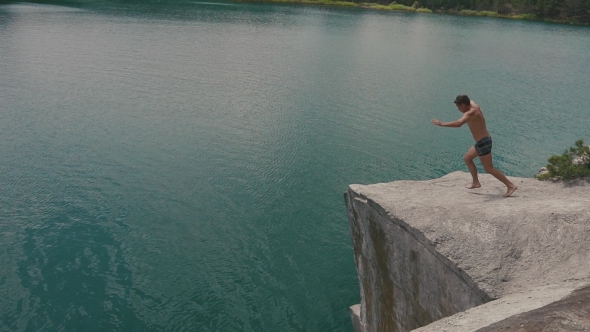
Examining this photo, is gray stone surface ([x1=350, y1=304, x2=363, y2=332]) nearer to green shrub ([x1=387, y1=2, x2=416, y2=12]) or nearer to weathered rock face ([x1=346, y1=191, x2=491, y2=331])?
weathered rock face ([x1=346, y1=191, x2=491, y2=331])

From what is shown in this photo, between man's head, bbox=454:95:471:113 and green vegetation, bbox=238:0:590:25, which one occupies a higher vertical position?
green vegetation, bbox=238:0:590:25

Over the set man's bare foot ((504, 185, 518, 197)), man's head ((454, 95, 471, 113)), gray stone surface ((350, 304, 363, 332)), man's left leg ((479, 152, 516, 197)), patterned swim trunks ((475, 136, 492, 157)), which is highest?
man's head ((454, 95, 471, 113))

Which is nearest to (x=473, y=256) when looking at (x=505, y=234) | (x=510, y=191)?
(x=505, y=234)

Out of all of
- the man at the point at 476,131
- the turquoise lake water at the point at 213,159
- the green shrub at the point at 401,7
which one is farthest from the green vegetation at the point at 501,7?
the man at the point at 476,131

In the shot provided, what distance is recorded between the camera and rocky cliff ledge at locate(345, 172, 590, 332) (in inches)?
267

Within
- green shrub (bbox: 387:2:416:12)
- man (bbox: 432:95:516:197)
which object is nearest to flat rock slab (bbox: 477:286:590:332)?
man (bbox: 432:95:516:197)

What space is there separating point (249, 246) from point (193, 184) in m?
5.39

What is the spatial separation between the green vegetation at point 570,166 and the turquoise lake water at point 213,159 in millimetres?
6419

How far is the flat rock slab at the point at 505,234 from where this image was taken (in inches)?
315

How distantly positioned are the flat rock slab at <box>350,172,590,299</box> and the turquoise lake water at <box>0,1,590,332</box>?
17.5 ft

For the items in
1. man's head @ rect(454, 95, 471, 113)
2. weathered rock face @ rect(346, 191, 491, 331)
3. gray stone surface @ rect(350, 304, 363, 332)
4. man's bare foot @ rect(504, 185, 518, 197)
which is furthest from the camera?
gray stone surface @ rect(350, 304, 363, 332)

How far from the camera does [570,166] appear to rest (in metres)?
12.0

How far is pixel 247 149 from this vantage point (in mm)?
24531

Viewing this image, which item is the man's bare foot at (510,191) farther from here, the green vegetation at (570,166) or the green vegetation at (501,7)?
the green vegetation at (501,7)
